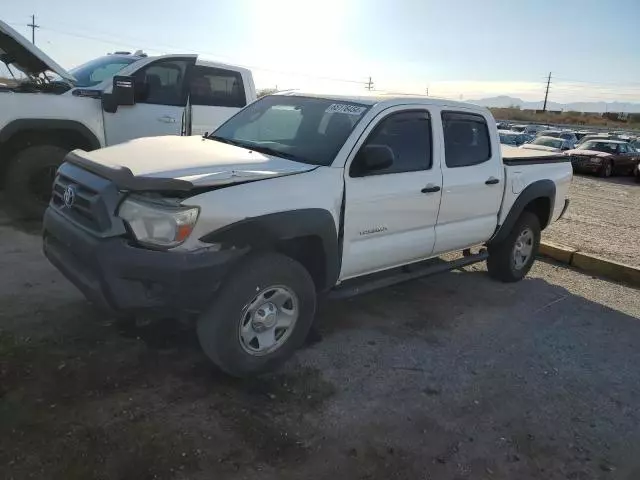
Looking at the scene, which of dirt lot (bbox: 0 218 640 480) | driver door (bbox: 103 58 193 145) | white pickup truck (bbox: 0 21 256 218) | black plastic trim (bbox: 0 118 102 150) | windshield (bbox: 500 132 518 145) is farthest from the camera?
windshield (bbox: 500 132 518 145)

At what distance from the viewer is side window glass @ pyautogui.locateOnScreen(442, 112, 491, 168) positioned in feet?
15.8

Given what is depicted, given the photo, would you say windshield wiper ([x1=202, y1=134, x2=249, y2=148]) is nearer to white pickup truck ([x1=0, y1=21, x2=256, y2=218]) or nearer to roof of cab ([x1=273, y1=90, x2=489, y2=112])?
roof of cab ([x1=273, y1=90, x2=489, y2=112])

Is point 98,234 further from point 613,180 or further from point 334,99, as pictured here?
point 613,180

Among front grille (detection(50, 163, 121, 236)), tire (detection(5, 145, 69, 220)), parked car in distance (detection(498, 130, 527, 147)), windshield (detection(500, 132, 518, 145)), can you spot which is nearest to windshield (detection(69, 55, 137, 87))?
tire (detection(5, 145, 69, 220))

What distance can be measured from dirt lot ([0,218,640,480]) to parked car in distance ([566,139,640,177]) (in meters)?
18.6

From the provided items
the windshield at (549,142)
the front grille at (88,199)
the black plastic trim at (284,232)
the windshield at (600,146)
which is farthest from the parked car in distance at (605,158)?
the front grille at (88,199)

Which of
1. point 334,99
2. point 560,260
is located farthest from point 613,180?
point 334,99

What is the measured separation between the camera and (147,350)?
150 inches

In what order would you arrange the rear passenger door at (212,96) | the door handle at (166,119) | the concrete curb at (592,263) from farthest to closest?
the rear passenger door at (212,96)
the door handle at (166,119)
the concrete curb at (592,263)

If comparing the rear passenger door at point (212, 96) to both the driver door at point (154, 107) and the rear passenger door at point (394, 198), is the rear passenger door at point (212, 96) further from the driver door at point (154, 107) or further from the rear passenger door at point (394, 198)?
the rear passenger door at point (394, 198)

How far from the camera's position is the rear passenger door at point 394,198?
3980mm

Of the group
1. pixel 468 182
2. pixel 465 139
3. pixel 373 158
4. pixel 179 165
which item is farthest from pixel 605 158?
pixel 179 165

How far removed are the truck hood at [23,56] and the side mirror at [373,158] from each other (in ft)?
15.2

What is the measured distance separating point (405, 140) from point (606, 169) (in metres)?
20.1
